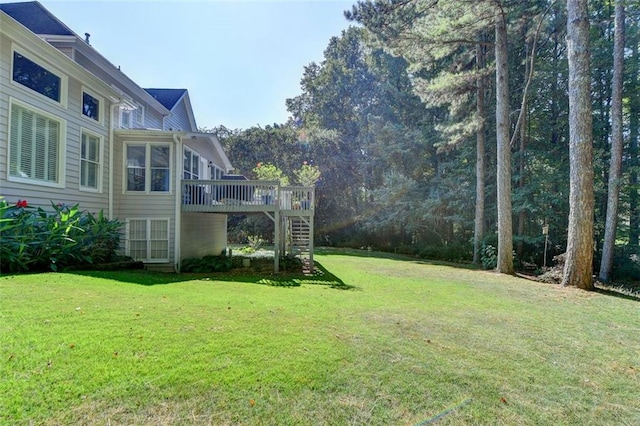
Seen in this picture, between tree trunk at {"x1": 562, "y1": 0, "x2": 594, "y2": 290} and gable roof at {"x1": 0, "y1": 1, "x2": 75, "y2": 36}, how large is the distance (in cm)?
1419

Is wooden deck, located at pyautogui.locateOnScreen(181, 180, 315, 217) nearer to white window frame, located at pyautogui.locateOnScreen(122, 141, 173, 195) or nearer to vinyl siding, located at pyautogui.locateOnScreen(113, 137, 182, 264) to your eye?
vinyl siding, located at pyautogui.locateOnScreen(113, 137, 182, 264)

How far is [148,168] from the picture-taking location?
406 inches

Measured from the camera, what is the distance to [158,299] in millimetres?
4898

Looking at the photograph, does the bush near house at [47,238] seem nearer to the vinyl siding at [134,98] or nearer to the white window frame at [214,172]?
the vinyl siding at [134,98]

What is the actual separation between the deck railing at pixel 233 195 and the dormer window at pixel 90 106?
9.70ft

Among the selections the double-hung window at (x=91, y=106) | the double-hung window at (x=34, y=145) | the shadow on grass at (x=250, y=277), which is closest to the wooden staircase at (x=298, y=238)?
the shadow on grass at (x=250, y=277)

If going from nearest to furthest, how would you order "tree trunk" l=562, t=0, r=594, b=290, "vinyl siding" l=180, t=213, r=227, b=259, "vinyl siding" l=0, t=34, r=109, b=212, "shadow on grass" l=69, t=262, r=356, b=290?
"vinyl siding" l=0, t=34, r=109, b=212, "shadow on grass" l=69, t=262, r=356, b=290, "tree trunk" l=562, t=0, r=594, b=290, "vinyl siding" l=180, t=213, r=227, b=259

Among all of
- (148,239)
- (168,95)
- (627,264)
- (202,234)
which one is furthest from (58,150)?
(627,264)

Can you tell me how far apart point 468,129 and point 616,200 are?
604 cm

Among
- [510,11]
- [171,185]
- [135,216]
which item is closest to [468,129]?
[510,11]

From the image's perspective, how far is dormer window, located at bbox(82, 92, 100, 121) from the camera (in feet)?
A: 29.3

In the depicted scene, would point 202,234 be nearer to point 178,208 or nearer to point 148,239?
point 148,239

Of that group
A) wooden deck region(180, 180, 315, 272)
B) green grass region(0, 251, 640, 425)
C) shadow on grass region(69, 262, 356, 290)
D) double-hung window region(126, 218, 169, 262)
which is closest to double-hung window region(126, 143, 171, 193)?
wooden deck region(180, 180, 315, 272)

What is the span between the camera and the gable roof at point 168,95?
49.8 feet
